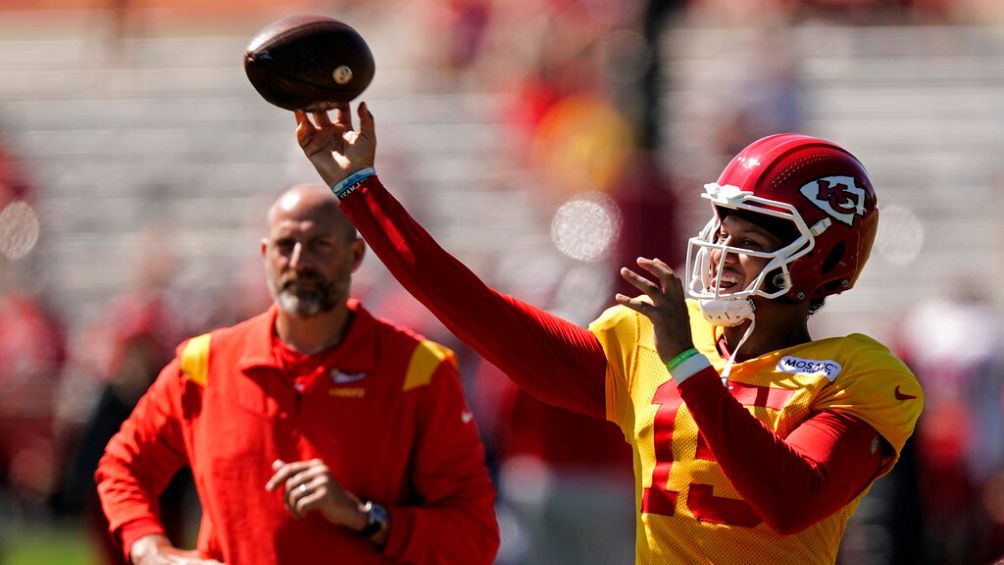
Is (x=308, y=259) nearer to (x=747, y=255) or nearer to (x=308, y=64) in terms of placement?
(x=308, y=64)

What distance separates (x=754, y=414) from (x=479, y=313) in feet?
2.10

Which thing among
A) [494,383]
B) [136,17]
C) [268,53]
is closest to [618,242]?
[494,383]

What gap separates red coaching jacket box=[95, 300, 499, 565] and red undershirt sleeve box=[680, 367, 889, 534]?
4.84 ft

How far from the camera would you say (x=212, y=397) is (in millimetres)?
4914

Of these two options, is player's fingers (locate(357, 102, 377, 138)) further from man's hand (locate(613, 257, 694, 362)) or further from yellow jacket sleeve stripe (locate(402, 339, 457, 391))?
yellow jacket sleeve stripe (locate(402, 339, 457, 391))

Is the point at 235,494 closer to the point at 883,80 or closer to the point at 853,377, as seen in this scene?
the point at 853,377

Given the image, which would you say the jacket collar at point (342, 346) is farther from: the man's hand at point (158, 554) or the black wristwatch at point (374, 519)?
the man's hand at point (158, 554)

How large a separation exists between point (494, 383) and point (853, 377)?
6.15 meters

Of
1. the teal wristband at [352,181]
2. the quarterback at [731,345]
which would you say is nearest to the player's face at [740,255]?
the quarterback at [731,345]

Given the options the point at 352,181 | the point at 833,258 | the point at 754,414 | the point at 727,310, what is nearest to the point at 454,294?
the point at 352,181

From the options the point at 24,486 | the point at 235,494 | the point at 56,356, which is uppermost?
A: the point at 235,494

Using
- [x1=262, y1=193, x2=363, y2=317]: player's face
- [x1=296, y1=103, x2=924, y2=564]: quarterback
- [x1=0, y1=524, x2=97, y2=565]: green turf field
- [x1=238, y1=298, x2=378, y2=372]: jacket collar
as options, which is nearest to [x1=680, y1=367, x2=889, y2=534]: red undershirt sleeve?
[x1=296, y1=103, x2=924, y2=564]: quarterback

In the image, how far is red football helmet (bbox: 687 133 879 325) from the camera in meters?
3.76

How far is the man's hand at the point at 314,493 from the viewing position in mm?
4547
